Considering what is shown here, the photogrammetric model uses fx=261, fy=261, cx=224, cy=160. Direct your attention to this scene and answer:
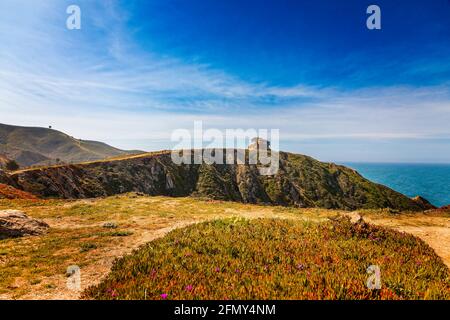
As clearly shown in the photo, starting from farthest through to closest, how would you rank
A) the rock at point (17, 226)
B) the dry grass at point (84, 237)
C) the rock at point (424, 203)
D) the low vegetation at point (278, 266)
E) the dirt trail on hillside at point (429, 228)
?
the rock at point (424, 203) → the rock at point (17, 226) → the dirt trail on hillside at point (429, 228) → the dry grass at point (84, 237) → the low vegetation at point (278, 266)

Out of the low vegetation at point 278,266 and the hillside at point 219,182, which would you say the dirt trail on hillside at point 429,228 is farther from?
the hillside at point 219,182

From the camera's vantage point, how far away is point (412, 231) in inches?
742

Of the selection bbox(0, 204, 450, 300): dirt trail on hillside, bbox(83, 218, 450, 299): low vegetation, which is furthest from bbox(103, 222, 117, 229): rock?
bbox(83, 218, 450, 299): low vegetation

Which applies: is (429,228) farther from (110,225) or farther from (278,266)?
(110,225)

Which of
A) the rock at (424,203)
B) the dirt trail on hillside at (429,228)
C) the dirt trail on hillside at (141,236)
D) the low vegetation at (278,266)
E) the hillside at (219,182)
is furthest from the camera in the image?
the rock at (424,203)

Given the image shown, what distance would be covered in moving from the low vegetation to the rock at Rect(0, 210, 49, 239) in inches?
349

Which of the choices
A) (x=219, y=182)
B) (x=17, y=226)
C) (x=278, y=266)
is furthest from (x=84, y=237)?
(x=219, y=182)

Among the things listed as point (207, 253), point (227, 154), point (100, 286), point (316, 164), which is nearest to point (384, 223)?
point (207, 253)

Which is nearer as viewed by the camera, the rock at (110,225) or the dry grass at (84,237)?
the dry grass at (84,237)

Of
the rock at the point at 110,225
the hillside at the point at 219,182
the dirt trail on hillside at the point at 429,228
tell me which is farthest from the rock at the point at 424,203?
the rock at the point at 110,225

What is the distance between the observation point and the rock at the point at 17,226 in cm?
1593

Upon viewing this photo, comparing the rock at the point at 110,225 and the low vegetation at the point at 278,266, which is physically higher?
the low vegetation at the point at 278,266

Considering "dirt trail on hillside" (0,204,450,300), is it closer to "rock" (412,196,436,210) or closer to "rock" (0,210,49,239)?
"rock" (0,210,49,239)

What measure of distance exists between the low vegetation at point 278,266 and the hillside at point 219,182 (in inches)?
1680
